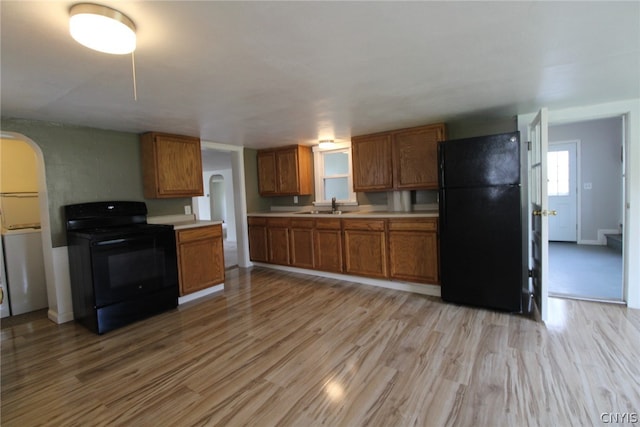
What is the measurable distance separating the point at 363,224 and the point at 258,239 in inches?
78.0

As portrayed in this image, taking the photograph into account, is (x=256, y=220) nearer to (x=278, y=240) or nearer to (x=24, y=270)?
(x=278, y=240)

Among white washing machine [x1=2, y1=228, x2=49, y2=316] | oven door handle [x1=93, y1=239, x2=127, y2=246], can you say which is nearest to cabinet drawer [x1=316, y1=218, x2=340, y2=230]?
oven door handle [x1=93, y1=239, x2=127, y2=246]

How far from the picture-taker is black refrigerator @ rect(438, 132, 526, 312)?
2867 mm

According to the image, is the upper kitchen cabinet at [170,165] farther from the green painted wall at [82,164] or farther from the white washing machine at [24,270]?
the white washing machine at [24,270]

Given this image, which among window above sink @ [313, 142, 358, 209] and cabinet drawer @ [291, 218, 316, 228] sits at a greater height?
window above sink @ [313, 142, 358, 209]

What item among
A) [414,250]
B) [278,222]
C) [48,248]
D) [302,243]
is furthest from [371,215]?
[48,248]

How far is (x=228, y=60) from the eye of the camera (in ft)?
5.92

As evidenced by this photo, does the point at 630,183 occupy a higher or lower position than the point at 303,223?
higher

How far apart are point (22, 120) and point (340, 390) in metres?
3.67

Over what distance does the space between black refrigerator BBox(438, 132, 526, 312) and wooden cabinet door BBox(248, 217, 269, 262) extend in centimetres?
282

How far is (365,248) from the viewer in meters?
3.96

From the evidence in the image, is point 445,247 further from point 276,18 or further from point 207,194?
point 207,194

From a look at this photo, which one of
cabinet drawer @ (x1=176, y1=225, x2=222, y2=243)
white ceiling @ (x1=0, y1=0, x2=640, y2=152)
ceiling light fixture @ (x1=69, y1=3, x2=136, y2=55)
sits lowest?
cabinet drawer @ (x1=176, y1=225, x2=222, y2=243)

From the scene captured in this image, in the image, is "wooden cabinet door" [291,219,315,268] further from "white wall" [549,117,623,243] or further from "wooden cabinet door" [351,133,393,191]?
"white wall" [549,117,623,243]
